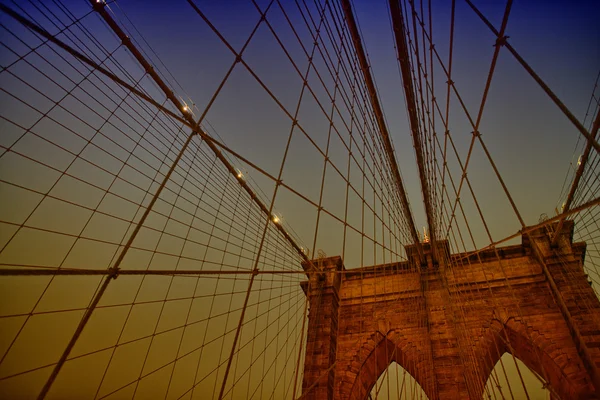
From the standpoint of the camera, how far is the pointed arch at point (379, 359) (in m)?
8.22

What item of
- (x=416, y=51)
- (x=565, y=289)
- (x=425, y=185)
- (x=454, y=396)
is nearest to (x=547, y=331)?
(x=565, y=289)

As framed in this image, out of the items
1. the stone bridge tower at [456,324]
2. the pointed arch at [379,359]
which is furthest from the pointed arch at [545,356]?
the pointed arch at [379,359]

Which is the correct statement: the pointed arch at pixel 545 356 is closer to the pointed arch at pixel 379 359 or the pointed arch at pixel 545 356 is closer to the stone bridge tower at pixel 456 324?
the stone bridge tower at pixel 456 324

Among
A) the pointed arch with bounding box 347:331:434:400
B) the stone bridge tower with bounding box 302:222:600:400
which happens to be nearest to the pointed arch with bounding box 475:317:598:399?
the stone bridge tower with bounding box 302:222:600:400

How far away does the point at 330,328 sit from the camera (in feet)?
29.8

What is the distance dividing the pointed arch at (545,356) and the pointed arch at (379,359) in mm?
1608

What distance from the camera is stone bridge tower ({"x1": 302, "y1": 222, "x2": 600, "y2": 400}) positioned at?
7172 millimetres

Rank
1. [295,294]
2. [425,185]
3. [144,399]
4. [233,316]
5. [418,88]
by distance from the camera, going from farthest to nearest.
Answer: [144,399]
[233,316]
[295,294]
[425,185]
[418,88]

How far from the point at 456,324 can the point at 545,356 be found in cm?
195

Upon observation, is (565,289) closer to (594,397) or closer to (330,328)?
(594,397)

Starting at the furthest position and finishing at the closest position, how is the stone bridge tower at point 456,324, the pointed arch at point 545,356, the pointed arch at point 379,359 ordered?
the pointed arch at point 379,359
the stone bridge tower at point 456,324
the pointed arch at point 545,356

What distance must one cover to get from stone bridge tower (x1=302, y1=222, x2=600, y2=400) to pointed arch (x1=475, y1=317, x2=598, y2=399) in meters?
0.02

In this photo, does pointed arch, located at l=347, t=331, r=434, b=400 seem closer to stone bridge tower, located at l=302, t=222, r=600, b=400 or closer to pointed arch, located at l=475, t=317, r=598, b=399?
stone bridge tower, located at l=302, t=222, r=600, b=400

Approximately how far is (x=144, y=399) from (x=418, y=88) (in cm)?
5140
